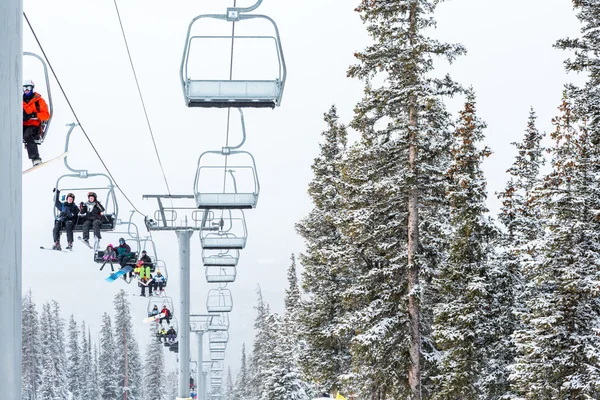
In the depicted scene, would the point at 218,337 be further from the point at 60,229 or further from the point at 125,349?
the point at 60,229

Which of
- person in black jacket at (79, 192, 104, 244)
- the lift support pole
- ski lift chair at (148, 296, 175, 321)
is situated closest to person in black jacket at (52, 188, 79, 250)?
person in black jacket at (79, 192, 104, 244)

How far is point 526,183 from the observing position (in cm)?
2670

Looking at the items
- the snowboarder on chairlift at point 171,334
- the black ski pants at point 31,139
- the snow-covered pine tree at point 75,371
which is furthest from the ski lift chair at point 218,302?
the snow-covered pine tree at point 75,371

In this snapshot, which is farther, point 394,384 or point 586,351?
point 394,384

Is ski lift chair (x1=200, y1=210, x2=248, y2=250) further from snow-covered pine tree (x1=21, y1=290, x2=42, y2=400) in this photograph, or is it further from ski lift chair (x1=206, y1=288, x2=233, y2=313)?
snow-covered pine tree (x1=21, y1=290, x2=42, y2=400)

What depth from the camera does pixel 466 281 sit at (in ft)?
74.9

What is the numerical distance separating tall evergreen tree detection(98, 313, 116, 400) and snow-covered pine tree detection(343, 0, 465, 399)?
55.9 meters

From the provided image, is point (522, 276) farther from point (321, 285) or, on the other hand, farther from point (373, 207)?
point (321, 285)

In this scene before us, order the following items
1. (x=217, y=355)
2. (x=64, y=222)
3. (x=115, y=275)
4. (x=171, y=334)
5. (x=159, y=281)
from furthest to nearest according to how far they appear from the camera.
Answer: (x=217, y=355) < (x=171, y=334) < (x=159, y=281) < (x=115, y=275) < (x=64, y=222)

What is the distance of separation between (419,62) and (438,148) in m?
2.32

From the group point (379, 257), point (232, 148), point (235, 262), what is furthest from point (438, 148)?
point (235, 262)

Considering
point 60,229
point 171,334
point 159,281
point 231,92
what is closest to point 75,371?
point 171,334

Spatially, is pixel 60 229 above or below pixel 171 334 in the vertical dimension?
above

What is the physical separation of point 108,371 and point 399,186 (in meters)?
60.0
